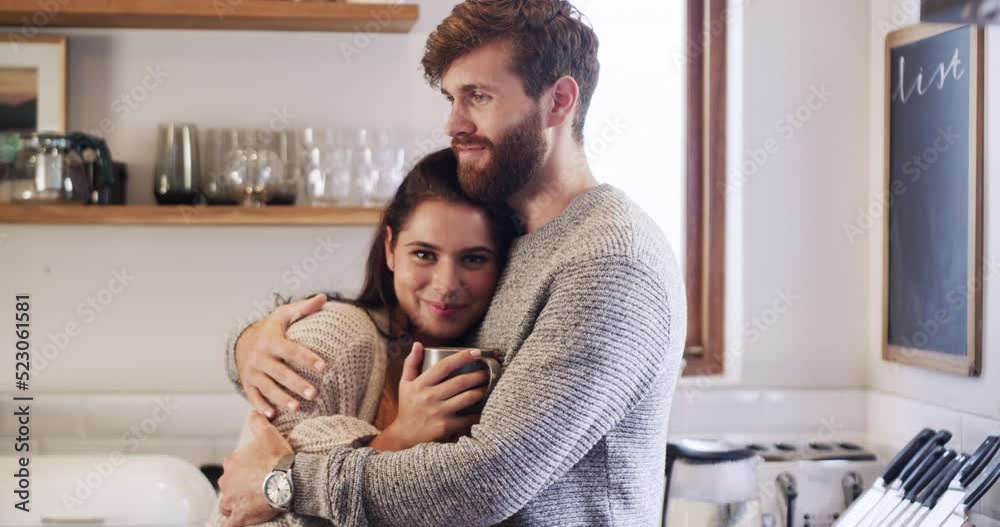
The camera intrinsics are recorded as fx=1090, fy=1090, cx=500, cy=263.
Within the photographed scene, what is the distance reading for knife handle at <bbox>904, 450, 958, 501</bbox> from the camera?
70.6 inches

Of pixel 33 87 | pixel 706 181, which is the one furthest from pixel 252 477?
pixel 706 181

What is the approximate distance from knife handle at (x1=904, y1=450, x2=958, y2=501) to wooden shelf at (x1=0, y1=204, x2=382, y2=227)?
1171mm

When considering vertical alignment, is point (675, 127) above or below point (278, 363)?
above

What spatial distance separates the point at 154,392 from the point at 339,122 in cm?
76

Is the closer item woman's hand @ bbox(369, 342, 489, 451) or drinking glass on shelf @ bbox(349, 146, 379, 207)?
woman's hand @ bbox(369, 342, 489, 451)

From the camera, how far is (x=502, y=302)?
1429 millimetres

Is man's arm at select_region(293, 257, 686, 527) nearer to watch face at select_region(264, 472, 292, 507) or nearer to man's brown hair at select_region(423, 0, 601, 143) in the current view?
watch face at select_region(264, 472, 292, 507)

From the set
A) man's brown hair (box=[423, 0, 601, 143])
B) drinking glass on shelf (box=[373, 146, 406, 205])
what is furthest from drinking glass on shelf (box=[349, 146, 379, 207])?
man's brown hair (box=[423, 0, 601, 143])

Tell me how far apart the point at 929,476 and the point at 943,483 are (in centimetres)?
5

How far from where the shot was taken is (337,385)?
139 centimetres

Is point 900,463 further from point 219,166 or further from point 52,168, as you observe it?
point 52,168

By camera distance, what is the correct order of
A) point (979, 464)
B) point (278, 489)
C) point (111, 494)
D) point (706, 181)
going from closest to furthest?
point (278, 489), point (979, 464), point (111, 494), point (706, 181)

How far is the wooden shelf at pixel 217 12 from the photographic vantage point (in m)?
2.31

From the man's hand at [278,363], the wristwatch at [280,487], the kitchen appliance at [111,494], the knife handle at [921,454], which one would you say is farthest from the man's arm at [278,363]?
the knife handle at [921,454]
